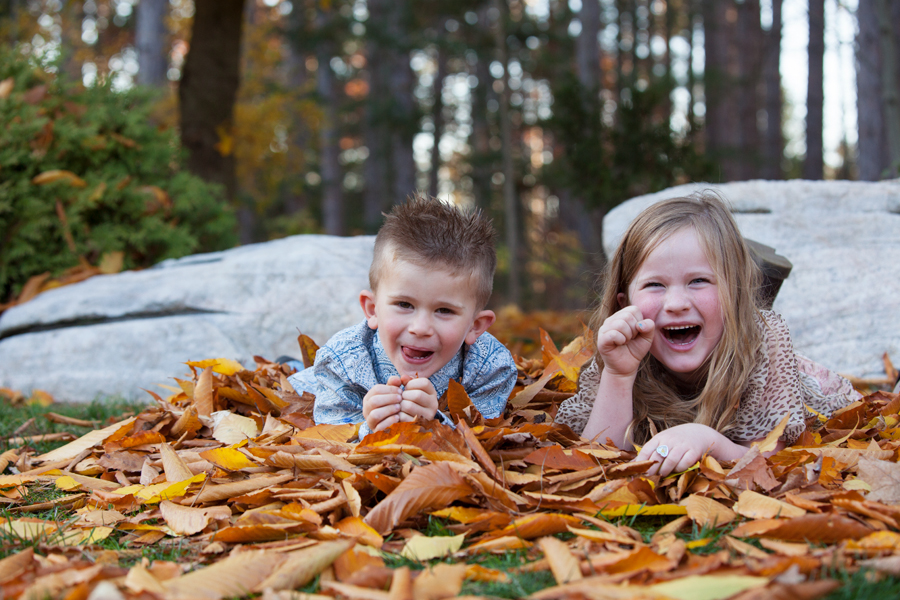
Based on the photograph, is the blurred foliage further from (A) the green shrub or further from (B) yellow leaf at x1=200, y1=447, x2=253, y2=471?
(B) yellow leaf at x1=200, y1=447, x2=253, y2=471

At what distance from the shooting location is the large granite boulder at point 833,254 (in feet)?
14.8

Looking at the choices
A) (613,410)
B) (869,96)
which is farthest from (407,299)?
(869,96)

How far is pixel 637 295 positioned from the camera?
2.48m

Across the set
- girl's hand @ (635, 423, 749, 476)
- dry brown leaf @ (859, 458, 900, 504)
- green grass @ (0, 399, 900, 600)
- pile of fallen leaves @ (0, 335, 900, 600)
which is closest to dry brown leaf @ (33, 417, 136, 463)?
pile of fallen leaves @ (0, 335, 900, 600)

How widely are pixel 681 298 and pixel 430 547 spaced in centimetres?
126

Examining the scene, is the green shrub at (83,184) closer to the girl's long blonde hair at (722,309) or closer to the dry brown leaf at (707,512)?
the girl's long blonde hair at (722,309)

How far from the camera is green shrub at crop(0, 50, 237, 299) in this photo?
17.3ft

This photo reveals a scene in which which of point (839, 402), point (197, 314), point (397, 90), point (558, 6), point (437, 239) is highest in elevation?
point (558, 6)

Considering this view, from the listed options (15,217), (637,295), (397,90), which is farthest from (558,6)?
(637,295)

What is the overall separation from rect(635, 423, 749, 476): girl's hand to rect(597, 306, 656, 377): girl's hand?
0.26 metres

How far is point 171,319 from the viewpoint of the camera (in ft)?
15.6

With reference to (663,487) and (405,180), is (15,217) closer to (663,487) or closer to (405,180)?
(663,487)

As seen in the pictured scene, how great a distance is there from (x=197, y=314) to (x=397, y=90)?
38.3 feet

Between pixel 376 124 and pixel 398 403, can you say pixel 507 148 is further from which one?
pixel 398 403
